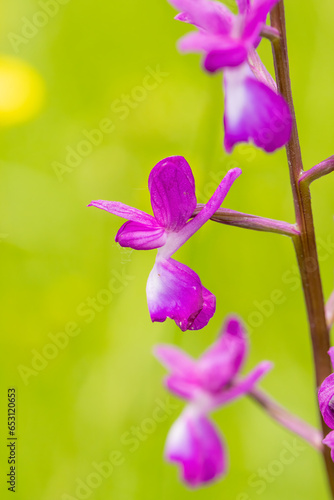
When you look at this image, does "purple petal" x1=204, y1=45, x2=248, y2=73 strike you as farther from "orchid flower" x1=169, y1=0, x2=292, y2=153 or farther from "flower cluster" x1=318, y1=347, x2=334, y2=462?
"flower cluster" x1=318, y1=347, x2=334, y2=462

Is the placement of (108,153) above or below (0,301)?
above

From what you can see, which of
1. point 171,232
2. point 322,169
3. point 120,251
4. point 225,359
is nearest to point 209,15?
point 322,169

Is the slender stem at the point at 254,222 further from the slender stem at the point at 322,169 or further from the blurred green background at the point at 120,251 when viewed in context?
the blurred green background at the point at 120,251

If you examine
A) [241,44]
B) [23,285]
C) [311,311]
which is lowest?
[23,285]

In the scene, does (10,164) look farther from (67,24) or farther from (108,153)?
(67,24)

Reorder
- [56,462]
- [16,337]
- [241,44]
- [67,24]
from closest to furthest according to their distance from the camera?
1. [241,44]
2. [56,462]
3. [16,337]
4. [67,24]

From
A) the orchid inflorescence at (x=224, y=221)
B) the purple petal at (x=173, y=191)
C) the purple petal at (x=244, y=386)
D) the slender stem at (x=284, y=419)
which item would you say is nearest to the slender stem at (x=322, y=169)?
the orchid inflorescence at (x=224, y=221)

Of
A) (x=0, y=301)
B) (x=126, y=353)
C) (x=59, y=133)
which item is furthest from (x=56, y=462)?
(x=59, y=133)
